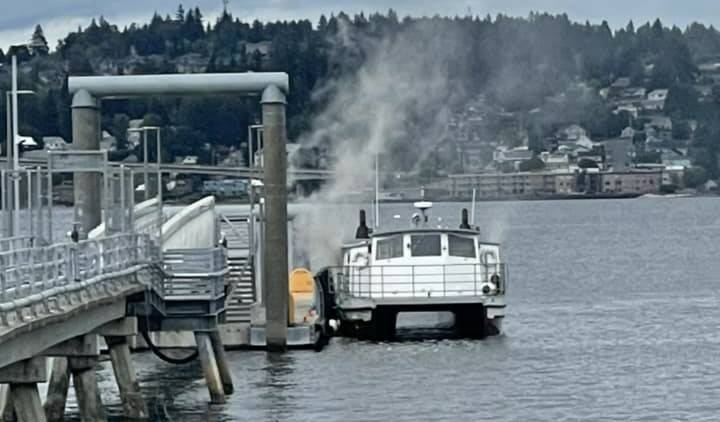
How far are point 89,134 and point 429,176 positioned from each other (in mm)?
114841

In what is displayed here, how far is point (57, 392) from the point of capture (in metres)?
41.6

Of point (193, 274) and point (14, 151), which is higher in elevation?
point (14, 151)

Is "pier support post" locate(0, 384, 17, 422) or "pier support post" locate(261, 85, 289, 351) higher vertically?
"pier support post" locate(261, 85, 289, 351)

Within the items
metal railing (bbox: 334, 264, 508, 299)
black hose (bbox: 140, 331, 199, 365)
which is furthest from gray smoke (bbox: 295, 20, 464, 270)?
black hose (bbox: 140, 331, 199, 365)

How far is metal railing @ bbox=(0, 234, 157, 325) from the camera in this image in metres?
31.7

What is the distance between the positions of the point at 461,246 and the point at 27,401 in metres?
29.2

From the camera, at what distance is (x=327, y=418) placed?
4484cm

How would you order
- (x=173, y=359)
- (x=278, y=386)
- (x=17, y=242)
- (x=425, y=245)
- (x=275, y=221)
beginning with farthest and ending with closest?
1. (x=425, y=245)
2. (x=275, y=221)
3. (x=173, y=359)
4. (x=278, y=386)
5. (x=17, y=242)

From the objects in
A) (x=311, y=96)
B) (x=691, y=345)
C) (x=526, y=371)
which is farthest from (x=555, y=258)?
(x=526, y=371)

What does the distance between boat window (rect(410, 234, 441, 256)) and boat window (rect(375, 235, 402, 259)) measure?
37 cm

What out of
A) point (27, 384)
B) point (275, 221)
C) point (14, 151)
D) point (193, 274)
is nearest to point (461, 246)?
point (275, 221)

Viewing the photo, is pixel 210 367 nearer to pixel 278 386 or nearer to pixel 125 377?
pixel 125 377

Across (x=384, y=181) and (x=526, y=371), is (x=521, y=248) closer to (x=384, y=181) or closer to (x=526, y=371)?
(x=384, y=181)

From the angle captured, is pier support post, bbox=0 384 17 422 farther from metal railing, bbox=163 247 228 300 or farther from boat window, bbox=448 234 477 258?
boat window, bbox=448 234 477 258
